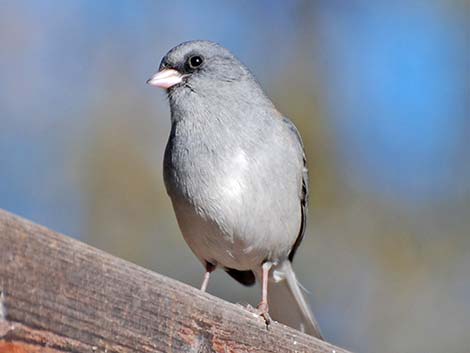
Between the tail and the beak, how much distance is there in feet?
2.77

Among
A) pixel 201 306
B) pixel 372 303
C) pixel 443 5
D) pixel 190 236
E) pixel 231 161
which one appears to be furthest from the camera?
pixel 443 5

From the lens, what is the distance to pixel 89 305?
5.90 ft

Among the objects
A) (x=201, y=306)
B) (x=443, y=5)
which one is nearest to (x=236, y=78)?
(x=201, y=306)

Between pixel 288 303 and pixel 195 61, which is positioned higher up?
pixel 195 61

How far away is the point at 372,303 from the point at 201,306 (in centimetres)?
334

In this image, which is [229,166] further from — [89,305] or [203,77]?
[89,305]

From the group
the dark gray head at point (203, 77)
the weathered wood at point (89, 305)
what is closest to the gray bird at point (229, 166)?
the dark gray head at point (203, 77)

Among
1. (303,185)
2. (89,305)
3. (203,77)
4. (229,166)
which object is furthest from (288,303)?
(89,305)

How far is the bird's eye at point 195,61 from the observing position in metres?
3.31

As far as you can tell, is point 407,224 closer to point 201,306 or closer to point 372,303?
point 372,303

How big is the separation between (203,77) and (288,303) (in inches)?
35.4

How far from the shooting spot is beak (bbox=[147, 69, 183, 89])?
320cm

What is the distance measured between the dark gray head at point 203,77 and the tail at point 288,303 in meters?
0.72

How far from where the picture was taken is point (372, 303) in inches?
207
